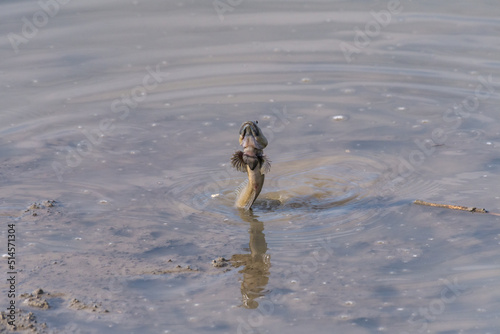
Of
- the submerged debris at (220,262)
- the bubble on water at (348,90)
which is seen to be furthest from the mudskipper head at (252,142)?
the bubble on water at (348,90)

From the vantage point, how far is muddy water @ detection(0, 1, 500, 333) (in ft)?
15.1

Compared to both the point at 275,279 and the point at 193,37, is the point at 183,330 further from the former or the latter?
the point at 193,37

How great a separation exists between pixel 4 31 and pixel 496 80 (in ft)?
21.2

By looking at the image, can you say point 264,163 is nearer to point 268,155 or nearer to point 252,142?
point 252,142

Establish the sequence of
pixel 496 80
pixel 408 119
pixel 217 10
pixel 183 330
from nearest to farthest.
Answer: pixel 183 330 → pixel 408 119 → pixel 496 80 → pixel 217 10

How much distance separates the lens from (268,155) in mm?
6762

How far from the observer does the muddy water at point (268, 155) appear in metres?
4.60

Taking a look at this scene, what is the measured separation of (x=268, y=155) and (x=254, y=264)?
6.35ft

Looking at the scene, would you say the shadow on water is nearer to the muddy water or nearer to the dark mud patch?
the muddy water

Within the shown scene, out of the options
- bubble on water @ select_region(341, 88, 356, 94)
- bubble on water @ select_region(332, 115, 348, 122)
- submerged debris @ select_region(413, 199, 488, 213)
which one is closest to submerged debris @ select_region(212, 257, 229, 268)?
submerged debris @ select_region(413, 199, 488, 213)

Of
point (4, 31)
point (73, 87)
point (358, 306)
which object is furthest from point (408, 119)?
point (4, 31)

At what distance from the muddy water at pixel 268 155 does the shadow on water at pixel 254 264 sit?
0.02m

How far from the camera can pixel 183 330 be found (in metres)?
4.30

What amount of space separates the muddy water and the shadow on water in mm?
19
